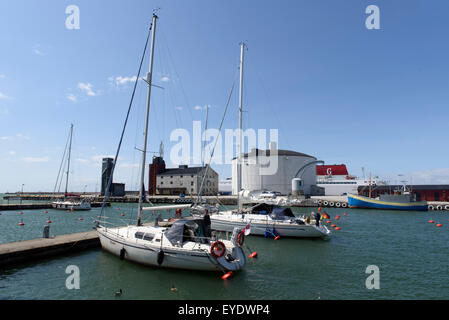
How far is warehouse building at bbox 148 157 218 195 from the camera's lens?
10394 centimetres

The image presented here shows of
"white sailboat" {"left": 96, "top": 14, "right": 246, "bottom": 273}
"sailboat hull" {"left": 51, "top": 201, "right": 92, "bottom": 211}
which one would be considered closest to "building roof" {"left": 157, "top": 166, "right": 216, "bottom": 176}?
"sailboat hull" {"left": 51, "top": 201, "right": 92, "bottom": 211}

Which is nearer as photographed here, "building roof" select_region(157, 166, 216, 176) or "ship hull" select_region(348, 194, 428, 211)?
"ship hull" select_region(348, 194, 428, 211)

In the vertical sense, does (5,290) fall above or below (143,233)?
below

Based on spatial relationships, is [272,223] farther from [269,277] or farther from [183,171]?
[183,171]

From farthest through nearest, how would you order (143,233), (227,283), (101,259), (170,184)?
(170,184) < (101,259) < (143,233) < (227,283)

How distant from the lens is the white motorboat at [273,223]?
24828mm

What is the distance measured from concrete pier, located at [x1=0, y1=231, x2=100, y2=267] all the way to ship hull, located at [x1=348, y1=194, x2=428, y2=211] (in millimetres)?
60671

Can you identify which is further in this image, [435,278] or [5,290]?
[435,278]

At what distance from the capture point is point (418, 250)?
21.1 metres


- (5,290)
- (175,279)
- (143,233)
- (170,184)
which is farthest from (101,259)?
(170,184)

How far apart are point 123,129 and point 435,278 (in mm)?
23605

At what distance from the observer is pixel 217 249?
46.4ft

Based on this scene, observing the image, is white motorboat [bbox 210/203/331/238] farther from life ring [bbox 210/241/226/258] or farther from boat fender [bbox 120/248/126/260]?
boat fender [bbox 120/248/126/260]
